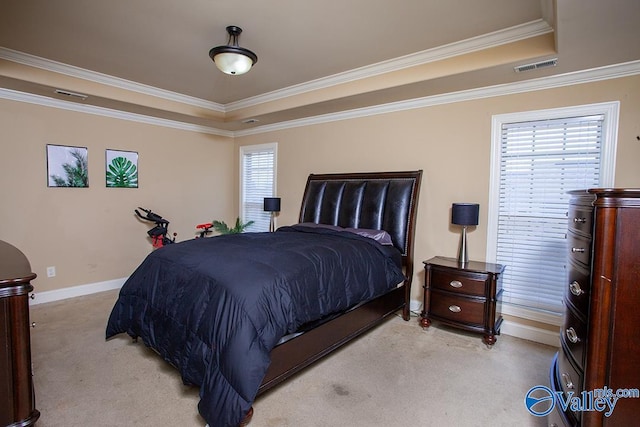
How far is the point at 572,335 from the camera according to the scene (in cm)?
155

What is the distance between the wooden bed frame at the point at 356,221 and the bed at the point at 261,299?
0.01 m

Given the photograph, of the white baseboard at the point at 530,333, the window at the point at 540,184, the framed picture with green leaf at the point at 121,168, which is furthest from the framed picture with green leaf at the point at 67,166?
the white baseboard at the point at 530,333

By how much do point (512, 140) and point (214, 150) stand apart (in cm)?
456

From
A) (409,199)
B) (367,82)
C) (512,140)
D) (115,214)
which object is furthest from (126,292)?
(512,140)

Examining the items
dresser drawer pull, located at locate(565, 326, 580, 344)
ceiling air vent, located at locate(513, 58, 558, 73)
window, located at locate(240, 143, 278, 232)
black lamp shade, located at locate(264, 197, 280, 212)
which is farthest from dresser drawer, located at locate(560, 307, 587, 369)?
window, located at locate(240, 143, 278, 232)

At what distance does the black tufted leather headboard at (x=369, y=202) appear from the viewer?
3.69 m

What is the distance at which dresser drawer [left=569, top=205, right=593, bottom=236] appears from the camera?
143 centimetres

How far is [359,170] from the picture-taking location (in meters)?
4.36

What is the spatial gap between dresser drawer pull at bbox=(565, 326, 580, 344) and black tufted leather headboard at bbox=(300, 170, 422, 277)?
6.66ft

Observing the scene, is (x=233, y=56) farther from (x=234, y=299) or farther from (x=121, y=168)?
(x=121, y=168)

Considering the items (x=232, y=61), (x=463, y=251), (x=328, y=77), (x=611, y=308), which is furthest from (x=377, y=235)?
(x=611, y=308)

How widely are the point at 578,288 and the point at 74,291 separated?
526 centimetres

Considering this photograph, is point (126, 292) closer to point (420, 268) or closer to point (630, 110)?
point (420, 268)

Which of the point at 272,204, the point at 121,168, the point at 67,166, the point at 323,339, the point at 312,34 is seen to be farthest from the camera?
the point at 272,204
